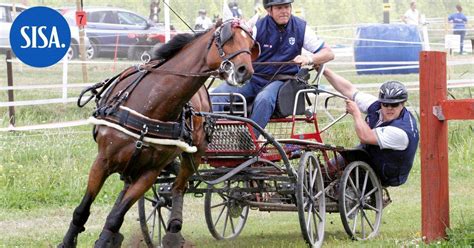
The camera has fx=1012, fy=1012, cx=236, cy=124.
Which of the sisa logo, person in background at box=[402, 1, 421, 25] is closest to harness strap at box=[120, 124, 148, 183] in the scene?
the sisa logo

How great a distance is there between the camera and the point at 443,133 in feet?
24.1

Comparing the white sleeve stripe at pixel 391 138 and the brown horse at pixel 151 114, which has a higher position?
the brown horse at pixel 151 114

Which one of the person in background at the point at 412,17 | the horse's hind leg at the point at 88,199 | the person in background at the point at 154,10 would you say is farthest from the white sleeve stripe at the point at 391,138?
the person in background at the point at 412,17

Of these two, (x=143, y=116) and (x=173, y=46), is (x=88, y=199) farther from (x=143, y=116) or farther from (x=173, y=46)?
(x=173, y=46)

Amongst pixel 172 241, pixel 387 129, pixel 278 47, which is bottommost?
pixel 172 241

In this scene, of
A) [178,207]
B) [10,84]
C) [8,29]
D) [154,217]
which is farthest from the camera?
[8,29]

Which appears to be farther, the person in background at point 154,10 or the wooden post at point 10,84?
the person in background at point 154,10

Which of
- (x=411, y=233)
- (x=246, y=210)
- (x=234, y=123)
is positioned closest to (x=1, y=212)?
(x=246, y=210)

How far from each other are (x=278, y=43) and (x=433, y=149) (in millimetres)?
2026

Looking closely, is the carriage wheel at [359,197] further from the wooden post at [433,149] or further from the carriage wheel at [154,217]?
the carriage wheel at [154,217]

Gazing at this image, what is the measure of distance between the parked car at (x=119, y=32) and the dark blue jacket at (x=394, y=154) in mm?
11727

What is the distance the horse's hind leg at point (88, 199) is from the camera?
7230 millimetres

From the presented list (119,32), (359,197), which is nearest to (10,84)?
(359,197)

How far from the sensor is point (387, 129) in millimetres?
8906
